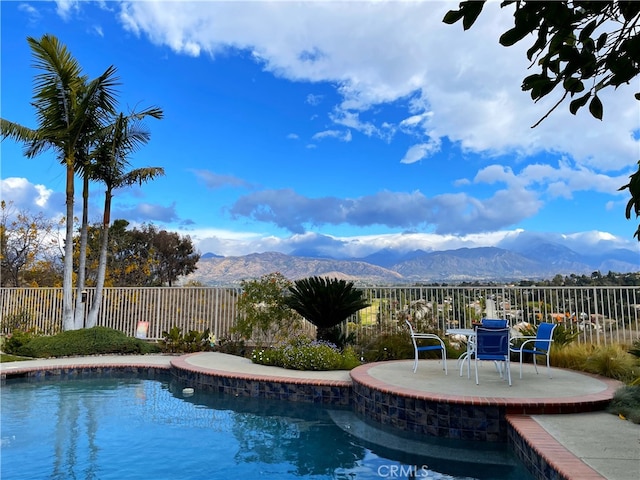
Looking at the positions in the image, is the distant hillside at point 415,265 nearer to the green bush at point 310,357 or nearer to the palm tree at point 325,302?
the palm tree at point 325,302

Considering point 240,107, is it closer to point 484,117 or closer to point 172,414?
point 484,117

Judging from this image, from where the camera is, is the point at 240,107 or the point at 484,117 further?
the point at 240,107

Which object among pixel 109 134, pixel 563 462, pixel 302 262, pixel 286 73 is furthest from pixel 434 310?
pixel 302 262

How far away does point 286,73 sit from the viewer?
18.7m

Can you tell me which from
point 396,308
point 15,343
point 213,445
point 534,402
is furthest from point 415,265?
point 213,445

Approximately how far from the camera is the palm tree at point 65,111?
12297 millimetres

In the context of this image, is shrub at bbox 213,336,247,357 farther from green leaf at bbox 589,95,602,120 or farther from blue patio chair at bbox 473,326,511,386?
green leaf at bbox 589,95,602,120

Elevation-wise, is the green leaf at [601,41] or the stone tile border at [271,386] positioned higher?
the green leaf at [601,41]

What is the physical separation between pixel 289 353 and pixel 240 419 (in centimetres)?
252

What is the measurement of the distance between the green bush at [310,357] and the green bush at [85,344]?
4487mm

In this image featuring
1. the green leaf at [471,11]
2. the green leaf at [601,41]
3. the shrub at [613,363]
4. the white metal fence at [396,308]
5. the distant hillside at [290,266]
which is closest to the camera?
the green leaf at [471,11]

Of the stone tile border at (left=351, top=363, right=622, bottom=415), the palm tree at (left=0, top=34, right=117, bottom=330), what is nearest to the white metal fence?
the palm tree at (left=0, top=34, right=117, bottom=330)

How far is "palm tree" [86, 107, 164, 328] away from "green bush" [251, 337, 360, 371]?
21.7 ft

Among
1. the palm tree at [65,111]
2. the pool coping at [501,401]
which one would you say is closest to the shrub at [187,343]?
the pool coping at [501,401]
